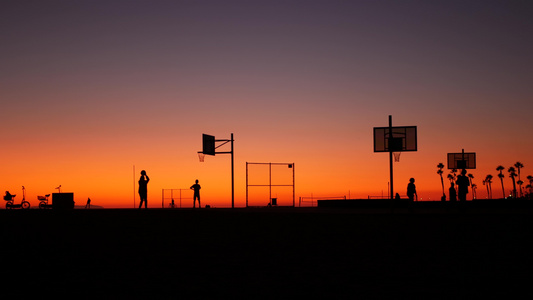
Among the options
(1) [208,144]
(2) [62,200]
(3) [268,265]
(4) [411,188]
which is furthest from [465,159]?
(3) [268,265]

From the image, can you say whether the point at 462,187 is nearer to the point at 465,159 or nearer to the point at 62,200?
the point at 465,159

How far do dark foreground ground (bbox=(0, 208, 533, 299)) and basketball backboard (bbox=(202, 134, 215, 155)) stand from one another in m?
27.6

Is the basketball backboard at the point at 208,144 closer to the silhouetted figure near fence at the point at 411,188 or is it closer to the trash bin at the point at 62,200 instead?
the trash bin at the point at 62,200

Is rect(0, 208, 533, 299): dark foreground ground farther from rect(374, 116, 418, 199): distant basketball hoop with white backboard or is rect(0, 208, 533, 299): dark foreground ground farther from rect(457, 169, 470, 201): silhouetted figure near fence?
rect(374, 116, 418, 199): distant basketball hoop with white backboard

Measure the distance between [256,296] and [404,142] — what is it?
2755cm

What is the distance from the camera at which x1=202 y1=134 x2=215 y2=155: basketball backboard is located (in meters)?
42.2

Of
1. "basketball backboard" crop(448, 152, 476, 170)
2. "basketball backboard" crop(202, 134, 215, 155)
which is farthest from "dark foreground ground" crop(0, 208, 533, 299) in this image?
"basketball backboard" crop(448, 152, 476, 170)

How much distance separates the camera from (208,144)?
42344 mm

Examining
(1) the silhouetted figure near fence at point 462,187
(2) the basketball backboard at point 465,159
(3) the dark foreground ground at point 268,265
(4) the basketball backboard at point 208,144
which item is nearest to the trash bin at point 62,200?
(4) the basketball backboard at point 208,144

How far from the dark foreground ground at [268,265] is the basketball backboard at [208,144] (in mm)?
27614

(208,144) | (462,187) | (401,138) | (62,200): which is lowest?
(62,200)

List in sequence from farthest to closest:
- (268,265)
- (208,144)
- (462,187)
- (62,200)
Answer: (208,144) → (62,200) → (462,187) → (268,265)

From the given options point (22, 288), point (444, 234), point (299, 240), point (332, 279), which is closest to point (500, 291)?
point (332, 279)

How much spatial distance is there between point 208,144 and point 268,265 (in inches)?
1331
